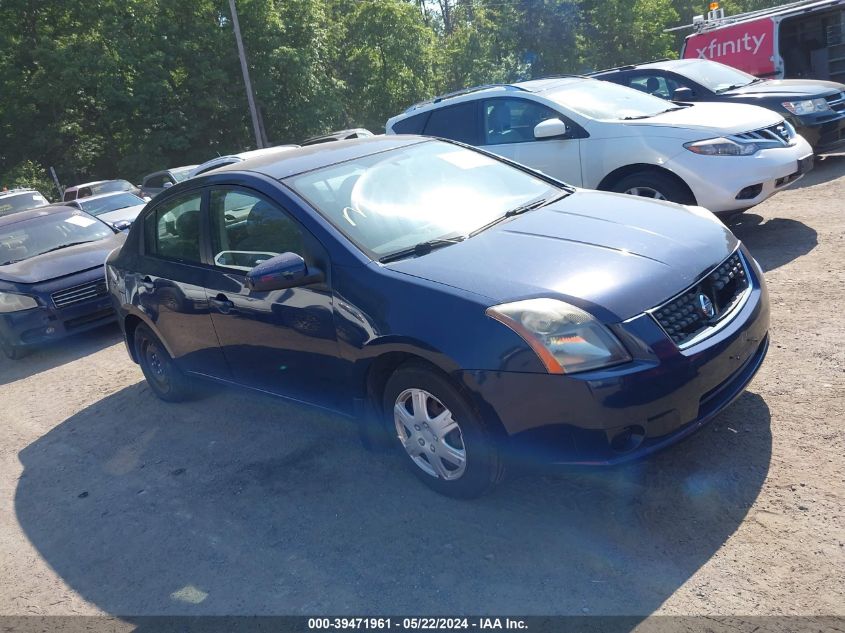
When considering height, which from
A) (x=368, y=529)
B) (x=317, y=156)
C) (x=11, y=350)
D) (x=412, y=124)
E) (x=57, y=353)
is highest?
(x=317, y=156)

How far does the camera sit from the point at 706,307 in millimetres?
3486

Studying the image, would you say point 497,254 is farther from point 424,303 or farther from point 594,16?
point 594,16

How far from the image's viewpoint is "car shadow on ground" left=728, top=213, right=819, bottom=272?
21.5 feet

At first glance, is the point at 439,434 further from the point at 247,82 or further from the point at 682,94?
the point at 247,82

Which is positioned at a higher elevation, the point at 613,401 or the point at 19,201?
the point at 613,401

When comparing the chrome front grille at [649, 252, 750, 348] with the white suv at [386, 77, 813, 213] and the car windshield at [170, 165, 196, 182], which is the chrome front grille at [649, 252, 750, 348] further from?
the car windshield at [170, 165, 196, 182]

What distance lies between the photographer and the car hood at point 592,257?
334cm

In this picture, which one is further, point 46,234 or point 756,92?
point 756,92

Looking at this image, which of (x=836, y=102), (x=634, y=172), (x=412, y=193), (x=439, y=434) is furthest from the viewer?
(x=836, y=102)

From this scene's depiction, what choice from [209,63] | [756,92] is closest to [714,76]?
[756,92]

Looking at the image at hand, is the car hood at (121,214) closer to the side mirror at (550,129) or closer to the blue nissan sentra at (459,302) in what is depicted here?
the side mirror at (550,129)

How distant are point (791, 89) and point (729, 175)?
393 centimetres

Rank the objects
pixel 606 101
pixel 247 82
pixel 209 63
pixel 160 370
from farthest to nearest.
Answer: pixel 209 63 < pixel 247 82 < pixel 606 101 < pixel 160 370

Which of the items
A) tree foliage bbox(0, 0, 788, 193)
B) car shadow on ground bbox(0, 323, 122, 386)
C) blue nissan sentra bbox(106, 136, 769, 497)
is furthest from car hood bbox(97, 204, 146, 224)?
tree foliage bbox(0, 0, 788, 193)
